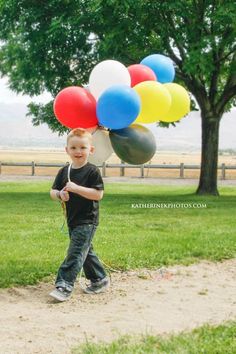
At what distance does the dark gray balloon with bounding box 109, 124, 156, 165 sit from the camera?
6082mm

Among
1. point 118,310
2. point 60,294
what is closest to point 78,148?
point 60,294

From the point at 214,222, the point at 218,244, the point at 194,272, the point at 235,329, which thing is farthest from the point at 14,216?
the point at 235,329

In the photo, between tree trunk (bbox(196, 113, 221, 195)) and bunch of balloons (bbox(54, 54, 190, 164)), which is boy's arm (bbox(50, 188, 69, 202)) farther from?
tree trunk (bbox(196, 113, 221, 195))

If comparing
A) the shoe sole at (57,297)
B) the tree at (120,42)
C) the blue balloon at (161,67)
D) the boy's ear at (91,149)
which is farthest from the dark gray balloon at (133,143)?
the tree at (120,42)

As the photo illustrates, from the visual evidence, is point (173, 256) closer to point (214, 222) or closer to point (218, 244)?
point (218, 244)

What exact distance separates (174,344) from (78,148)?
7.14 feet

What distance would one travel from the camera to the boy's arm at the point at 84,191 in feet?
18.6

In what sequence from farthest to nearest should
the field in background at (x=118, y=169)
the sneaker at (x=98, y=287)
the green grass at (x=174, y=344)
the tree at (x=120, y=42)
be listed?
the field in background at (x=118, y=169)
the tree at (x=120, y=42)
the sneaker at (x=98, y=287)
the green grass at (x=174, y=344)

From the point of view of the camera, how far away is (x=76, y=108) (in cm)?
597

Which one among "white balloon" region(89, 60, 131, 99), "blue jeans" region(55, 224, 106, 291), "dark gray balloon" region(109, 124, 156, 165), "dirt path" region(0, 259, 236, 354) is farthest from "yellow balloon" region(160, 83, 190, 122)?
"dirt path" region(0, 259, 236, 354)

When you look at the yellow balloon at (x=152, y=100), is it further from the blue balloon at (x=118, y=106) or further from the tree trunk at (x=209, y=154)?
the tree trunk at (x=209, y=154)

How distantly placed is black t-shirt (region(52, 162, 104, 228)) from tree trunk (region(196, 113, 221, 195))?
45.2ft

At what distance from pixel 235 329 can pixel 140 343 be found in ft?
2.90

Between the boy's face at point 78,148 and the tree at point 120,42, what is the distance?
35.1ft
